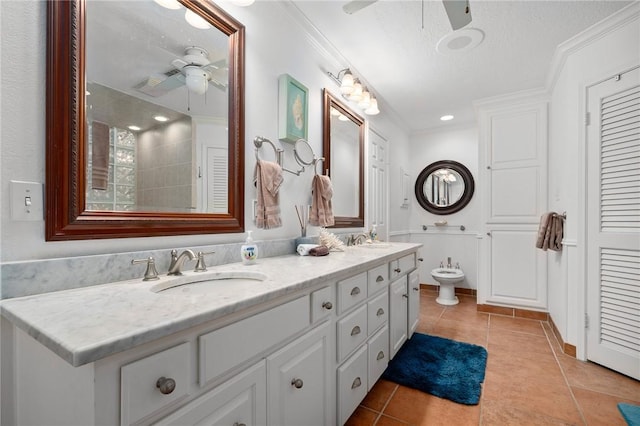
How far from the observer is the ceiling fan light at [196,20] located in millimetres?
1307

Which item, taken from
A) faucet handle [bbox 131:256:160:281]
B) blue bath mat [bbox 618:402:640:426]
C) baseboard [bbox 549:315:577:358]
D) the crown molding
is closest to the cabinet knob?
faucet handle [bbox 131:256:160:281]

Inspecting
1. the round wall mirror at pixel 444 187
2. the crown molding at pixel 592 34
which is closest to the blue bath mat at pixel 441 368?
the round wall mirror at pixel 444 187

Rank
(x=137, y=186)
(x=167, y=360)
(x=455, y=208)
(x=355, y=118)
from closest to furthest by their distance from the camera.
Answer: (x=167, y=360) → (x=137, y=186) → (x=355, y=118) → (x=455, y=208)

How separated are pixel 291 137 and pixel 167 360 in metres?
Answer: 1.44

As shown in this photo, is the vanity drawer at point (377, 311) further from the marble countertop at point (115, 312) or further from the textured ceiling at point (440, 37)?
the textured ceiling at point (440, 37)

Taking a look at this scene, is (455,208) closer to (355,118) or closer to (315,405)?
(355,118)

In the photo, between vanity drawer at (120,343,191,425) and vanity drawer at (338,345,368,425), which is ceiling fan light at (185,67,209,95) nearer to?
vanity drawer at (120,343,191,425)

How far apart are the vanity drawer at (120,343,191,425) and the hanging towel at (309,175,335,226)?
4.63 feet

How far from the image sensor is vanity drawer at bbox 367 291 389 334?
5.33 ft

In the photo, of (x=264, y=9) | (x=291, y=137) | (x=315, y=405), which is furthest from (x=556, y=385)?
(x=264, y=9)

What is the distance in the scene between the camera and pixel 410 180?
14.1 feet

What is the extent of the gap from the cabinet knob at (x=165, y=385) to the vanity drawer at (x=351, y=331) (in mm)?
804

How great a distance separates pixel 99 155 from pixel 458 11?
164 cm

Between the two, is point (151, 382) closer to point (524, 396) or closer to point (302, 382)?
point (302, 382)
